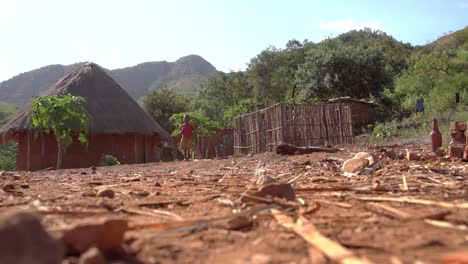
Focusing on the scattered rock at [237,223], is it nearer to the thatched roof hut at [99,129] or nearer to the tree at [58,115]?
the tree at [58,115]

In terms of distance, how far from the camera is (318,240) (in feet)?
6.04

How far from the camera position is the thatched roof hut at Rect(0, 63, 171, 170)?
16.5 m

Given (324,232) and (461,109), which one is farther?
(461,109)

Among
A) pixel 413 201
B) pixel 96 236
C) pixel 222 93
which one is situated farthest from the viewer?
pixel 222 93

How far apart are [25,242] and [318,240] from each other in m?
1.00

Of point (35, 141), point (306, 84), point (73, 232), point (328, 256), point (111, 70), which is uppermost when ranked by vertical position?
point (111, 70)

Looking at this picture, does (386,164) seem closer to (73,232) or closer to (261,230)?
(261,230)

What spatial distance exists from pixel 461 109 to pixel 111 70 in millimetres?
71504

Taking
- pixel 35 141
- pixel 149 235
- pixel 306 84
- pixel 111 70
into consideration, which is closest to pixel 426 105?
pixel 306 84

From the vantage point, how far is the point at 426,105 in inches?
799

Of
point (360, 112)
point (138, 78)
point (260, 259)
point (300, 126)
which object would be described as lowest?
point (260, 259)

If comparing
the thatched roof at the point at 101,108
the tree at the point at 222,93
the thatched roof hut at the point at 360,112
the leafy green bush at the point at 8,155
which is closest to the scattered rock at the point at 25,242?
the thatched roof at the point at 101,108

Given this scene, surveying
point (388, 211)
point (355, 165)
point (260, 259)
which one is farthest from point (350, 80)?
point (260, 259)

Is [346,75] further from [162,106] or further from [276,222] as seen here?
[276,222]
